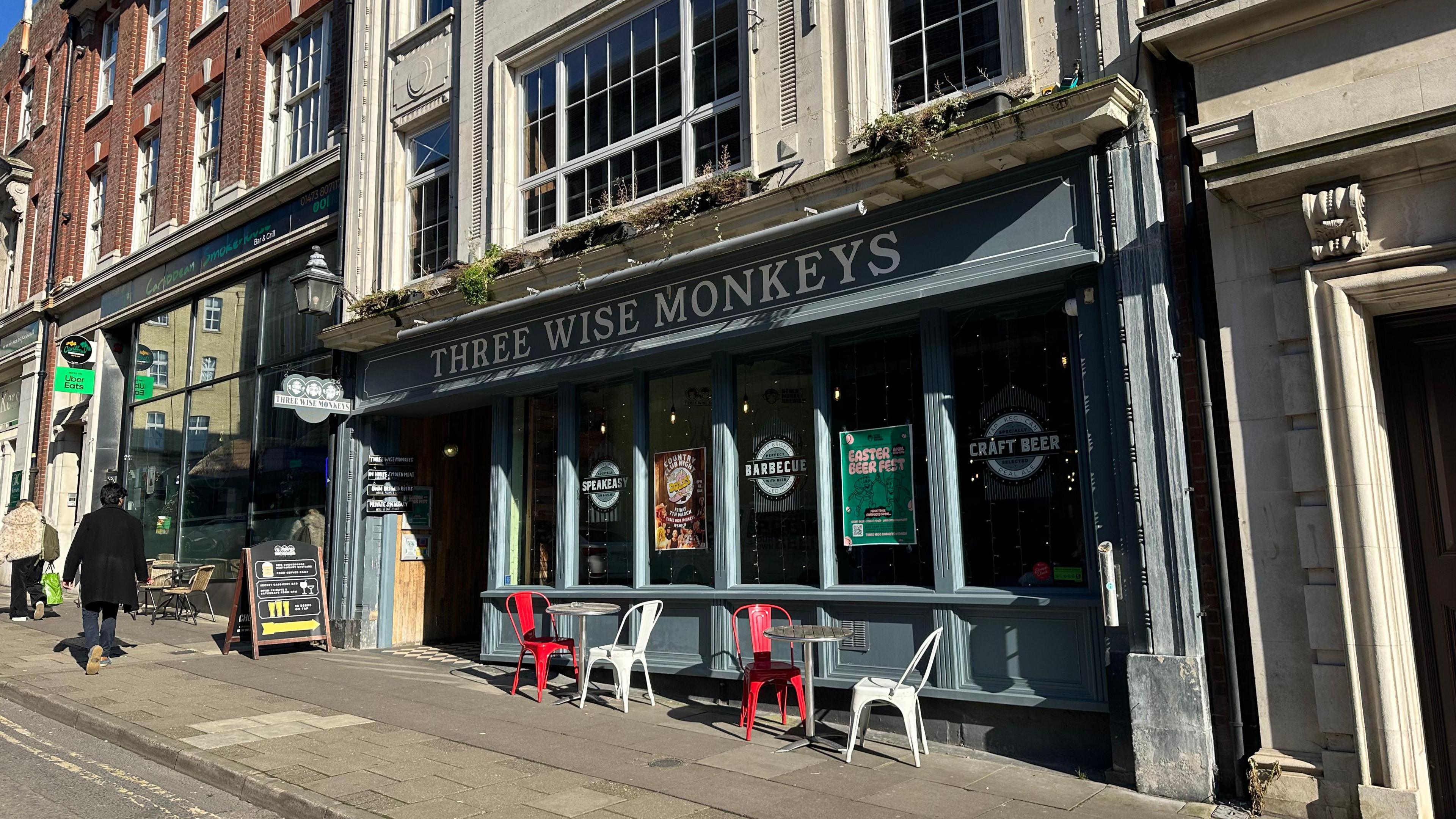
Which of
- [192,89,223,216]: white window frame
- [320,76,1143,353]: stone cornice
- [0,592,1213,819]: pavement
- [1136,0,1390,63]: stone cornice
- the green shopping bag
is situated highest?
[192,89,223,216]: white window frame

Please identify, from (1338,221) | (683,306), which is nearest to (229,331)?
(683,306)

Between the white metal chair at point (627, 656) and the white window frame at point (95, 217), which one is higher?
the white window frame at point (95, 217)

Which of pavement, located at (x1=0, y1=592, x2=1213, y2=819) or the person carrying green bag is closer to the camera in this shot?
pavement, located at (x1=0, y1=592, x2=1213, y2=819)

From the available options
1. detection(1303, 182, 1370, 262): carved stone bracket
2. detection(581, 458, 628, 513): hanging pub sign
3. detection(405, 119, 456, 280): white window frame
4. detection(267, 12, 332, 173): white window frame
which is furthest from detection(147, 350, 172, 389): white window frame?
detection(1303, 182, 1370, 262): carved stone bracket

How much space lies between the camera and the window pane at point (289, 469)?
43.6 ft

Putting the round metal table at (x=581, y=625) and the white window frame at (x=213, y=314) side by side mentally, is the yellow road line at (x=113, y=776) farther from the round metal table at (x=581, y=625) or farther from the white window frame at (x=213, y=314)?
the white window frame at (x=213, y=314)

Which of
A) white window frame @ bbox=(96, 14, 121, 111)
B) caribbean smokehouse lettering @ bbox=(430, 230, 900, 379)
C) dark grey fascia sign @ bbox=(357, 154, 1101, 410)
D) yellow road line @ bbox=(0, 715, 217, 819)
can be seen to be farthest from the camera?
white window frame @ bbox=(96, 14, 121, 111)

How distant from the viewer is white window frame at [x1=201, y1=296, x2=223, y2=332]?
1611 centimetres

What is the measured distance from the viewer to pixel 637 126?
10062 mm

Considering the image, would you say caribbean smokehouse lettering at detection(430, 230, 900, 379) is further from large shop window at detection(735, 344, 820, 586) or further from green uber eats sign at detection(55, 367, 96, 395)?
green uber eats sign at detection(55, 367, 96, 395)

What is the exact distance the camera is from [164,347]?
17641 millimetres

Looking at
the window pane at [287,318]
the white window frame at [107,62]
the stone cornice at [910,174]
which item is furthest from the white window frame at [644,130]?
the white window frame at [107,62]

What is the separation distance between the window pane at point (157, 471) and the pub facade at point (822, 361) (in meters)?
6.22

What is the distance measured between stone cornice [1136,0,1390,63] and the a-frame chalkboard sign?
34.7 feet
